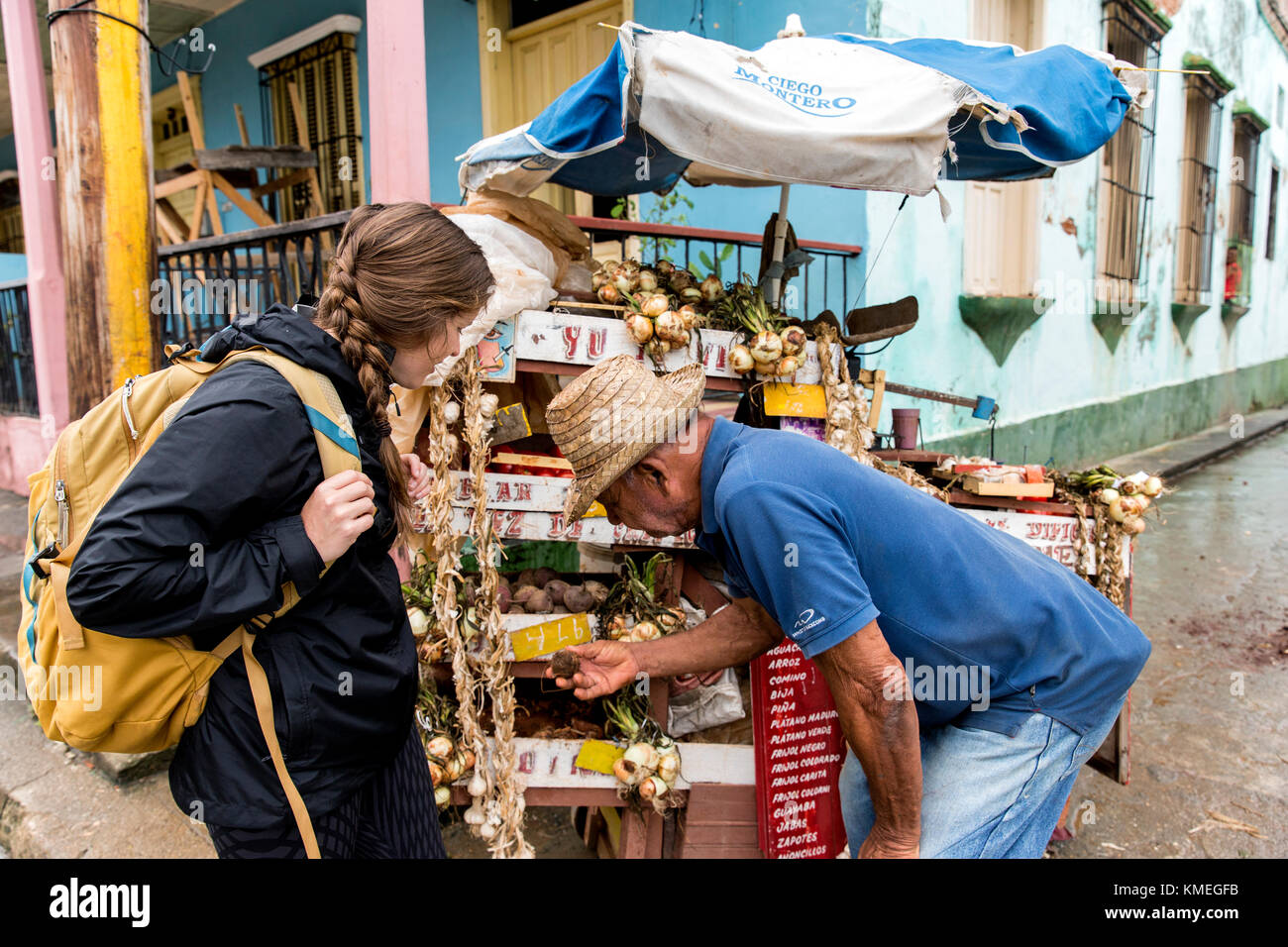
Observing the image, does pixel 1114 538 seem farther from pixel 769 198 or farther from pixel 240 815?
pixel 769 198

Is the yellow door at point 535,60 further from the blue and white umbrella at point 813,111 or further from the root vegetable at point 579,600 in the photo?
the root vegetable at point 579,600

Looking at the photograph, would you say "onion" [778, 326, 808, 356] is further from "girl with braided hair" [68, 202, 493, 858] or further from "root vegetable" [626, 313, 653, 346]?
"girl with braided hair" [68, 202, 493, 858]

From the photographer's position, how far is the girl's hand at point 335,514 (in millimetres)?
1468

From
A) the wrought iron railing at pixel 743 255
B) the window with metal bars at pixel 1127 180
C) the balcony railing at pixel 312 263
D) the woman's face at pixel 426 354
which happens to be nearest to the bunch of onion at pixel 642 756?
the woman's face at pixel 426 354

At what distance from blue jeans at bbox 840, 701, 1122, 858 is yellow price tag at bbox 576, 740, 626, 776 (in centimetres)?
116

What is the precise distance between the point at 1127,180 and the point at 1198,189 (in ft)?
9.81

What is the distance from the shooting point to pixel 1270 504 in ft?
26.9

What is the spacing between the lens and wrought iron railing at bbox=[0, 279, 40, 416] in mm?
7363

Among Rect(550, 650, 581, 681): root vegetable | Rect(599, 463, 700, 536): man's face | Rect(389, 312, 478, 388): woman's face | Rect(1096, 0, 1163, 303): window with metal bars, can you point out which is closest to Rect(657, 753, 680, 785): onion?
Rect(550, 650, 581, 681): root vegetable

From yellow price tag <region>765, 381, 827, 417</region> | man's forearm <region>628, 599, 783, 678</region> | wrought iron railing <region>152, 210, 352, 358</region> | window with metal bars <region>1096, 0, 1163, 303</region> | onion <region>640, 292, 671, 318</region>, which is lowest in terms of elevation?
man's forearm <region>628, 599, 783, 678</region>

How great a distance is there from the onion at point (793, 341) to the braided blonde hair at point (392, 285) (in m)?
1.63

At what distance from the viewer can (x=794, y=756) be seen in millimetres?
2793

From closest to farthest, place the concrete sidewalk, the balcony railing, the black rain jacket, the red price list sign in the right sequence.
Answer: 1. the black rain jacket
2. the red price list sign
3. the concrete sidewalk
4. the balcony railing
